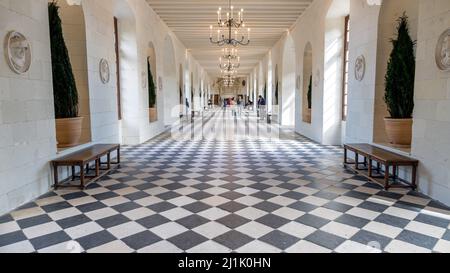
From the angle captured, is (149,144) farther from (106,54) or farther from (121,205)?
(121,205)

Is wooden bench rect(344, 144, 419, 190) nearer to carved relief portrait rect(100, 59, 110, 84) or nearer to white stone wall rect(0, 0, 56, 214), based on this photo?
white stone wall rect(0, 0, 56, 214)

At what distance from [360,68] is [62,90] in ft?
16.7

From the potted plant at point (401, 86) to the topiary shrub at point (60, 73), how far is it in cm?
489

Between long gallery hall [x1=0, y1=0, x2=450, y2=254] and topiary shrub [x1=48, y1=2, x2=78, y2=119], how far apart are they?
0.06 ft

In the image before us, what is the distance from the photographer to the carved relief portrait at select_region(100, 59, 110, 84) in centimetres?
580

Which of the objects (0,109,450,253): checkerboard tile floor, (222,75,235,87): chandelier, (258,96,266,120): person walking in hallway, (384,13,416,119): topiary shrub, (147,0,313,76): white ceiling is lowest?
(0,109,450,253): checkerboard tile floor

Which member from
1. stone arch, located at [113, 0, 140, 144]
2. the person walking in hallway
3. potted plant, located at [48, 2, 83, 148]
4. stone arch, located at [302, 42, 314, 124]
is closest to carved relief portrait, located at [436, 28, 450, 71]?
potted plant, located at [48, 2, 83, 148]

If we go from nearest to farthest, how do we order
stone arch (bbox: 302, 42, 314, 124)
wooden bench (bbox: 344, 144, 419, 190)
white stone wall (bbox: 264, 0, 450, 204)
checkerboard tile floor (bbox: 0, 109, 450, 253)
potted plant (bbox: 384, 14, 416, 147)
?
checkerboard tile floor (bbox: 0, 109, 450, 253), white stone wall (bbox: 264, 0, 450, 204), wooden bench (bbox: 344, 144, 419, 190), potted plant (bbox: 384, 14, 416, 147), stone arch (bbox: 302, 42, 314, 124)

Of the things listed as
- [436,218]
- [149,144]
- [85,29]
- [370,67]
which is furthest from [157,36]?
[436,218]

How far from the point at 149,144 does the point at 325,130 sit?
4.56 meters

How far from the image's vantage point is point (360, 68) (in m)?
5.79

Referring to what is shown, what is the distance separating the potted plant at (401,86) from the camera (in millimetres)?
4652

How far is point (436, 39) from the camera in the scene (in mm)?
3652

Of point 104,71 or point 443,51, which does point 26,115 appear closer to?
point 104,71
